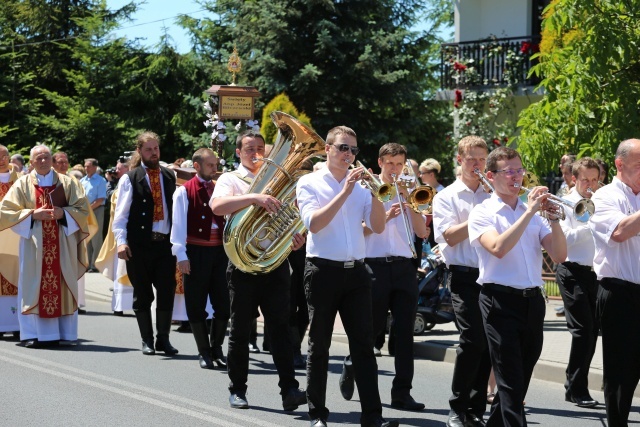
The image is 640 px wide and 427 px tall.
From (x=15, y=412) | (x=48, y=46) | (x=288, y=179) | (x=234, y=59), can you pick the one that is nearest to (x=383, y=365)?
(x=288, y=179)

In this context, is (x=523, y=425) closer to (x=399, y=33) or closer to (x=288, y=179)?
(x=288, y=179)

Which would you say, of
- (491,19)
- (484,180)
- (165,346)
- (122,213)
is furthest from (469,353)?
(491,19)

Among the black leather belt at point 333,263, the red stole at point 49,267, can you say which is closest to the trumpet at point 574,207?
the black leather belt at point 333,263

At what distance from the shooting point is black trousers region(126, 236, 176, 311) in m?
11.6

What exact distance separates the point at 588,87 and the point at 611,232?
7158 mm

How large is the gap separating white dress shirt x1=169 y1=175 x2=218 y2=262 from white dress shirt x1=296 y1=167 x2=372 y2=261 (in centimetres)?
311

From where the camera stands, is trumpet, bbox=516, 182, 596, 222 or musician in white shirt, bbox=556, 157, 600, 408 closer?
trumpet, bbox=516, 182, 596, 222

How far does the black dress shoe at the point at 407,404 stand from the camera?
8.84 metres

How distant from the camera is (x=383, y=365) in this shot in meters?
11.3

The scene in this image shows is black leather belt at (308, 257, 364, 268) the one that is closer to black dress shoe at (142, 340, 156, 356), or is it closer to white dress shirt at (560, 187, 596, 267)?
white dress shirt at (560, 187, 596, 267)

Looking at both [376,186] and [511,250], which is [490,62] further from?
[511,250]

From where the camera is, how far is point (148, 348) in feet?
38.0

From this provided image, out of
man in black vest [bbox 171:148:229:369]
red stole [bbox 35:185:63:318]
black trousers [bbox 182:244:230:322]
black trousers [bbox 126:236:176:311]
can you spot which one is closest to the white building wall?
red stole [bbox 35:185:63:318]

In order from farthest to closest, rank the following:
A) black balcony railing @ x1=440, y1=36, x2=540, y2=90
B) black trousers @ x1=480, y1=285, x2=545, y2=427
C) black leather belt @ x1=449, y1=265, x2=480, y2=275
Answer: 1. black balcony railing @ x1=440, y1=36, x2=540, y2=90
2. black leather belt @ x1=449, y1=265, x2=480, y2=275
3. black trousers @ x1=480, y1=285, x2=545, y2=427
